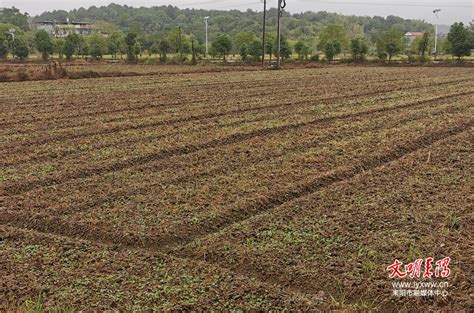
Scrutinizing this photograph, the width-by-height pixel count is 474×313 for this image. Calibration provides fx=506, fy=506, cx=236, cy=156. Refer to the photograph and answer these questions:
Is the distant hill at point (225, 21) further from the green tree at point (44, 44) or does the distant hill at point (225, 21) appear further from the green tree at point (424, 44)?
the green tree at point (424, 44)

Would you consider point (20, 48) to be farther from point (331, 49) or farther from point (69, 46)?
point (331, 49)

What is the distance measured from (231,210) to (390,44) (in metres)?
46.1

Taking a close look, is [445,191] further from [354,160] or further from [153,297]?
[153,297]

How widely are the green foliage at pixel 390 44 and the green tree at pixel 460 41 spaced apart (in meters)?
4.66

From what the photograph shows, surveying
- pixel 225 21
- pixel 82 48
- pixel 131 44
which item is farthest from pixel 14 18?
pixel 131 44

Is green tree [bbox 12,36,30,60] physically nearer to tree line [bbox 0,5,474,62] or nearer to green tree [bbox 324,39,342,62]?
tree line [bbox 0,5,474,62]

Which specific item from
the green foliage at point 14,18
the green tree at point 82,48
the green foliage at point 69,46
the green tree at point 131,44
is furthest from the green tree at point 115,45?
the green foliage at point 14,18

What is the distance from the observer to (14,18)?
116 metres

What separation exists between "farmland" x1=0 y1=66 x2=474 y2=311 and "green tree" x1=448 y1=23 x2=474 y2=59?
3698 cm

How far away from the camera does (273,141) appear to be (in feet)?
33.6

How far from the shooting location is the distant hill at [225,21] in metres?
100

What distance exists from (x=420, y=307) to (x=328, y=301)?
29.1 inches

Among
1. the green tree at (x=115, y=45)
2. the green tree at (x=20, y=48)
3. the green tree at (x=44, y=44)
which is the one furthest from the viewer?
the green tree at (x=115, y=45)

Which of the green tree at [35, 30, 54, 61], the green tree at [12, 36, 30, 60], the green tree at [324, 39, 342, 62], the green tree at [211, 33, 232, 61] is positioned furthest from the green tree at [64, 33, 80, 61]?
the green tree at [324, 39, 342, 62]
